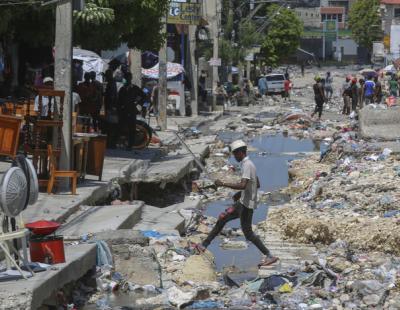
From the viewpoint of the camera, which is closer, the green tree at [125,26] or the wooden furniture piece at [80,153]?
the wooden furniture piece at [80,153]

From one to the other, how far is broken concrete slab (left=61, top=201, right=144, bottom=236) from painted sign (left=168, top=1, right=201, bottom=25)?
20887 millimetres

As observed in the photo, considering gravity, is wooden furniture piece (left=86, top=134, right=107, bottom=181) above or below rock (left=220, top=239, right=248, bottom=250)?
above

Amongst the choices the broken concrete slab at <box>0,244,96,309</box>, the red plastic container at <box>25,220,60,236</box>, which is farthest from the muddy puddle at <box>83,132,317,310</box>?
the red plastic container at <box>25,220,60,236</box>

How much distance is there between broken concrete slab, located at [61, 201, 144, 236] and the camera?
497 inches

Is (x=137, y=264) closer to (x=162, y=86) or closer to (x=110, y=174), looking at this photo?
(x=110, y=174)

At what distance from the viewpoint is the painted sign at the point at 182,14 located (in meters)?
35.2

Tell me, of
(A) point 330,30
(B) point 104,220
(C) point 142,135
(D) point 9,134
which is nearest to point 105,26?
(C) point 142,135

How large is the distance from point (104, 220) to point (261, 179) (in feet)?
30.5

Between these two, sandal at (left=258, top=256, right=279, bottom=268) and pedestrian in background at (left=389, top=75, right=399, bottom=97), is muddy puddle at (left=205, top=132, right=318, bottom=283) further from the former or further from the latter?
pedestrian in background at (left=389, top=75, right=399, bottom=97)

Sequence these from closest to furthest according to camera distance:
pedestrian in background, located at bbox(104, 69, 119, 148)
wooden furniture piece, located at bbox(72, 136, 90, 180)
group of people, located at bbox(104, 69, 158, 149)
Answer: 1. wooden furniture piece, located at bbox(72, 136, 90, 180)
2. group of people, located at bbox(104, 69, 158, 149)
3. pedestrian in background, located at bbox(104, 69, 119, 148)

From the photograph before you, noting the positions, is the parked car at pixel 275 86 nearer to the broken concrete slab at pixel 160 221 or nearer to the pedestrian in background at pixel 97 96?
the pedestrian in background at pixel 97 96

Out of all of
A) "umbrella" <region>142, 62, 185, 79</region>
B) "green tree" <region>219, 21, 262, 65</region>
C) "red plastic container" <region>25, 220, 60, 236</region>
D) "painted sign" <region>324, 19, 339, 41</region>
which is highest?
"painted sign" <region>324, 19, 339, 41</region>

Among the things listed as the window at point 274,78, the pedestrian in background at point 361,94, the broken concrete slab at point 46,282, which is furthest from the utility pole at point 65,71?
the window at point 274,78

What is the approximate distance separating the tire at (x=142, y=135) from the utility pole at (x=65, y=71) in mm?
7535
